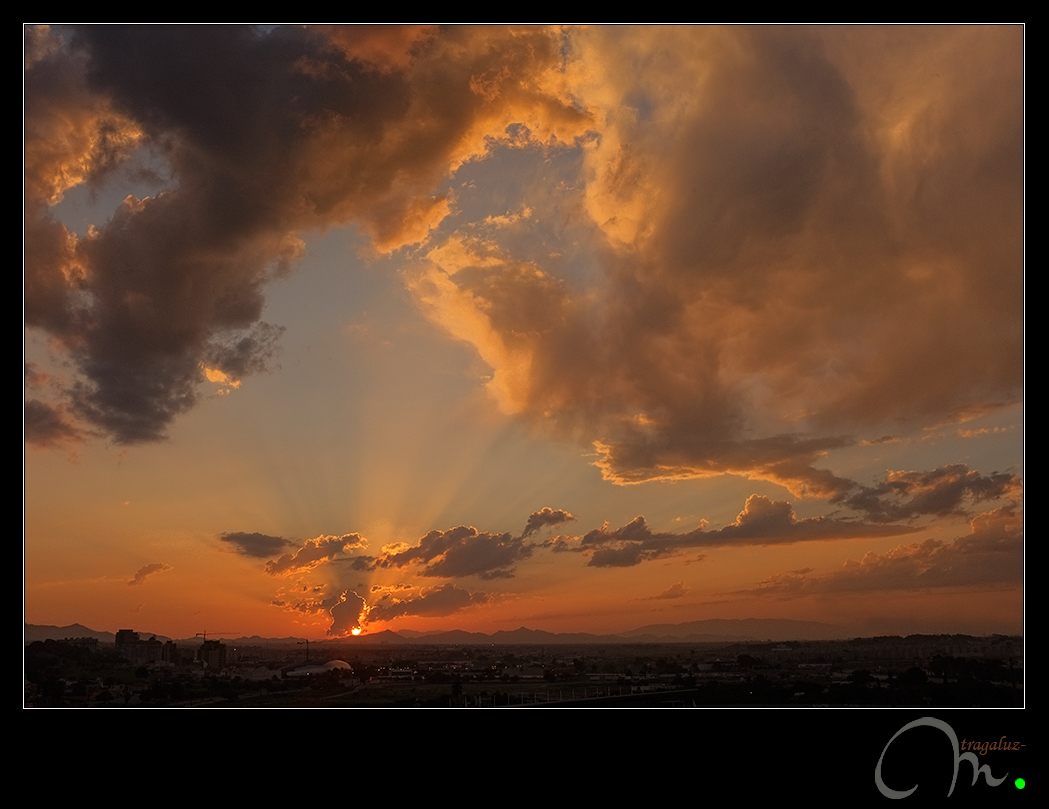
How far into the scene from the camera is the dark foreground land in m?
11.8

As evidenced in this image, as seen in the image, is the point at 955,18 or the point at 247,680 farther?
the point at 247,680

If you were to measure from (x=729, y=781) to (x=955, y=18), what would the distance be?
9427 mm

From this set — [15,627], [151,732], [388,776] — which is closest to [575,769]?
[388,776]

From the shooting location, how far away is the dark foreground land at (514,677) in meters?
11.8

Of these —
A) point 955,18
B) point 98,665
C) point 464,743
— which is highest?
point 955,18

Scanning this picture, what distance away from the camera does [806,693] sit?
12375mm

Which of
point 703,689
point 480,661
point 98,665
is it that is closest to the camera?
point 703,689

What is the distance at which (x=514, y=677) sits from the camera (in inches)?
515

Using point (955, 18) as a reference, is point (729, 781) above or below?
below

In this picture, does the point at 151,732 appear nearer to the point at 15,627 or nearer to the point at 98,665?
the point at 15,627

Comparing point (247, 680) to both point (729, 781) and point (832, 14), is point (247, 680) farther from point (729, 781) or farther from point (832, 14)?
point (832, 14)

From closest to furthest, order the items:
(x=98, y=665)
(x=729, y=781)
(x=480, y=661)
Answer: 1. (x=729, y=781)
2. (x=98, y=665)
3. (x=480, y=661)

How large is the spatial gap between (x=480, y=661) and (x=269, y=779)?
5.98 meters

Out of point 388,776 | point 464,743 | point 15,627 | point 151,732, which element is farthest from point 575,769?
point 15,627
